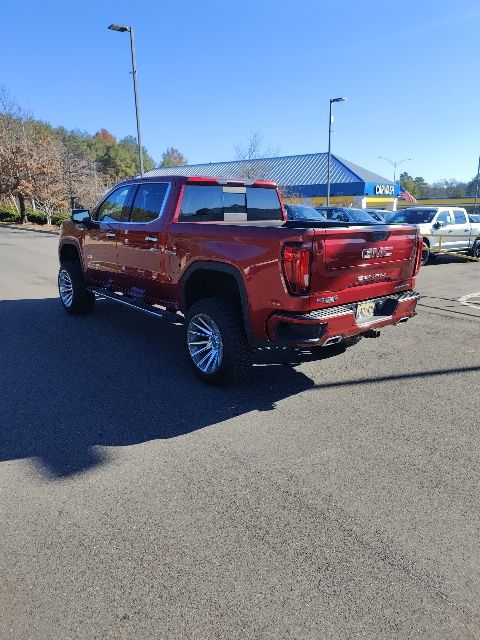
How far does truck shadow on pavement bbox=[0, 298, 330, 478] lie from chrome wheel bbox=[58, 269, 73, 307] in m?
0.79

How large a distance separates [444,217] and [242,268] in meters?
13.5

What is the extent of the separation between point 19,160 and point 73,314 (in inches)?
1218

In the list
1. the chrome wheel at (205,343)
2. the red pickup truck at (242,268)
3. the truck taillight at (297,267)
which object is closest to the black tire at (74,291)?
the red pickup truck at (242,268)

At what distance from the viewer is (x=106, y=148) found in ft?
335

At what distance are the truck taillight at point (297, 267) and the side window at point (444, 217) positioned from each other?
43.2 ft

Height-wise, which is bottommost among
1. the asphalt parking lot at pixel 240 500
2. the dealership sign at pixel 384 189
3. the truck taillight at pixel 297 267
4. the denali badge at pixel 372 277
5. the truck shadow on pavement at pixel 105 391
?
the asphalt parking lot at pixel 240 500

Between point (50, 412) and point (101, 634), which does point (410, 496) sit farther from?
point (50, 412)

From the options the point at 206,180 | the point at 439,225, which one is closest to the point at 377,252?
Result: the point at 206,180

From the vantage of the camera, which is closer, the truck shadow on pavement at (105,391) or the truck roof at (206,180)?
the truck shadow on pavement at (105,391)

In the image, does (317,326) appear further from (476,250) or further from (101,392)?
(476,250)

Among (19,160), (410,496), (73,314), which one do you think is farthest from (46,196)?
(410,496)

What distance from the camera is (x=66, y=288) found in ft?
24.4

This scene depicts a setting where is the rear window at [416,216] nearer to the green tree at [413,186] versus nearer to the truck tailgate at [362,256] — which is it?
the truck tailgate at [362,256]

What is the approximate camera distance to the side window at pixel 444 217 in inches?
598
